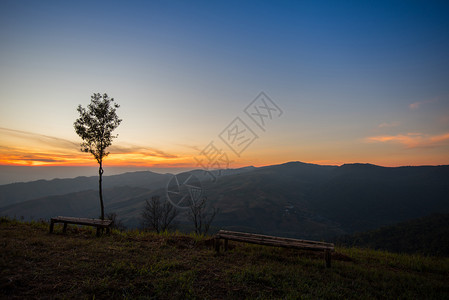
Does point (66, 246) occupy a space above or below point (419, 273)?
above

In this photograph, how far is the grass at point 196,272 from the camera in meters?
4.66

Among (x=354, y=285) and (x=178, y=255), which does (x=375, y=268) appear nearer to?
(x=354, y=285)

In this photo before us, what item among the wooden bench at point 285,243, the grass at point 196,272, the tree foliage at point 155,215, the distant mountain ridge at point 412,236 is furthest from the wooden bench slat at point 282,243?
the distant mountain ridge at point 412,236

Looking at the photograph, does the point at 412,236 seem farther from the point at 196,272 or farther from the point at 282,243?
the point at 196,272

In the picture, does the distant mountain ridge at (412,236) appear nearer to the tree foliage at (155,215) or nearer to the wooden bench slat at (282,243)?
the tree foliage at (155,215)

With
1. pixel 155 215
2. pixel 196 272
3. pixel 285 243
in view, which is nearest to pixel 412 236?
pixel 155 215

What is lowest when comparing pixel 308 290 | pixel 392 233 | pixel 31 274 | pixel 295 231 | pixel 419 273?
pixel 295 231

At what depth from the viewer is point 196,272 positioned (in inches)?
228

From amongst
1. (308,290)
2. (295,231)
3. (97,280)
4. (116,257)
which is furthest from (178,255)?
(295,231)

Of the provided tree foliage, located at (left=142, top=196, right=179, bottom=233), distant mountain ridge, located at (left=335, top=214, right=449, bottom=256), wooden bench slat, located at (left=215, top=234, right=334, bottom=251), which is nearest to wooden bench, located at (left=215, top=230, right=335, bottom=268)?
wooden bench slat, located at (left=215, top=234, right=334, bottom=251)

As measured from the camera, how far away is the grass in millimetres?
4656

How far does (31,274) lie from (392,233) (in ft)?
395

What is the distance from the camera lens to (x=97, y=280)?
16.3 feet

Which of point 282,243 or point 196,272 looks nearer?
point 196,272
